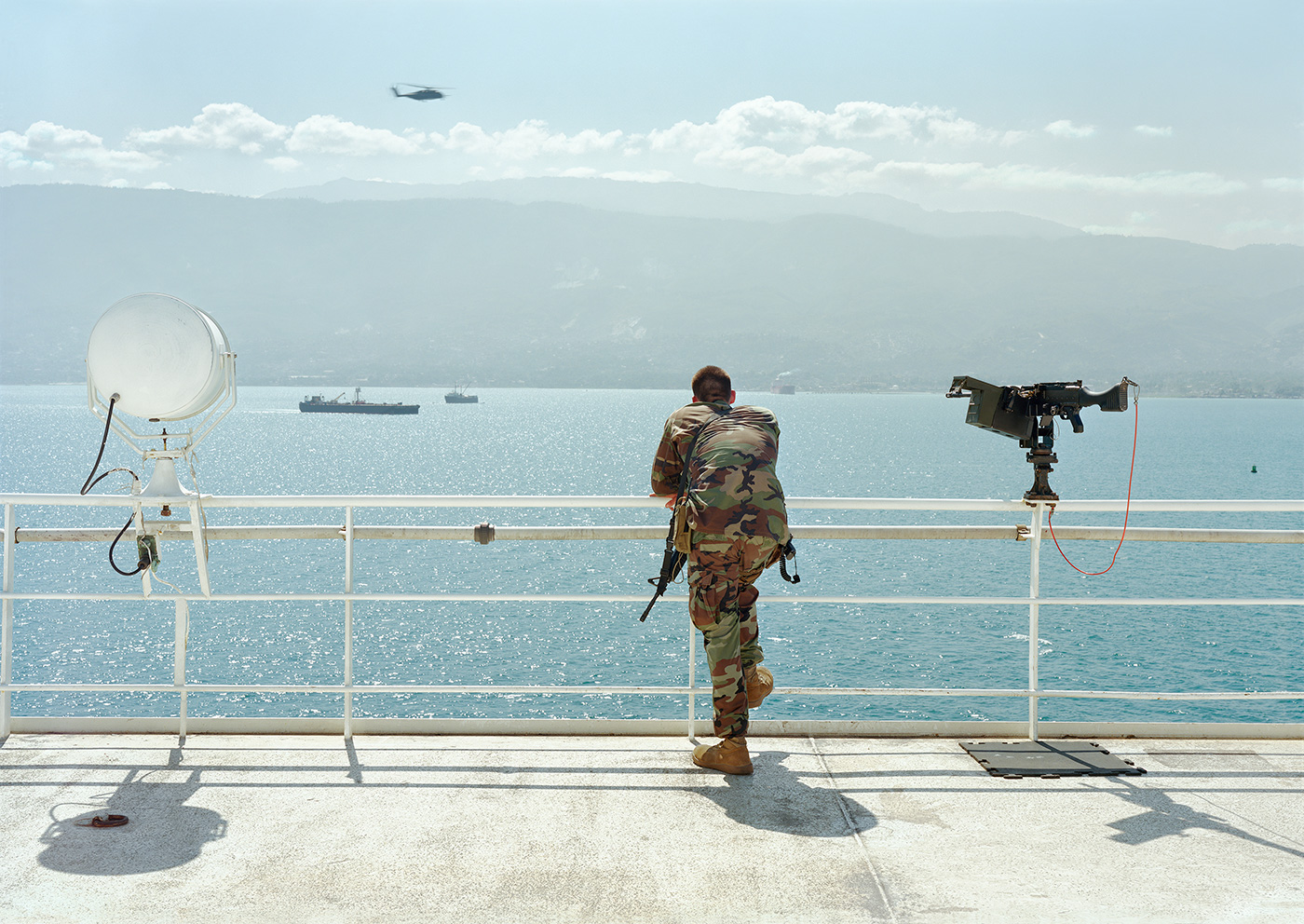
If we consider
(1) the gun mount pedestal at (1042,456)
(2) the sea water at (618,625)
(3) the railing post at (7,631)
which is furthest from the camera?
(2) the sea water at (618,625)

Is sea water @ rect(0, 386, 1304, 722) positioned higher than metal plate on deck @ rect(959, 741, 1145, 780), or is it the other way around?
metal plate on deck @ rect(959, 741, 1145, 780)

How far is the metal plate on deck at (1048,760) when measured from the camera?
4211 millimetres

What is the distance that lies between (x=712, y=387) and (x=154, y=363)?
246 centimetres

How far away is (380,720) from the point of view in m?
4.70

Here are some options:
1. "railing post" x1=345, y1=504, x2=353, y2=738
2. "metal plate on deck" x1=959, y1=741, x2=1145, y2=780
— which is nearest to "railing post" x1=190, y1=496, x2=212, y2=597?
"railing post" x1=345, y1=504, x2=353, y2=738

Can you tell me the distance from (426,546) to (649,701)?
23.3m

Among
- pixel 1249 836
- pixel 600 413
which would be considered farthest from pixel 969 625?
pixel 600 413

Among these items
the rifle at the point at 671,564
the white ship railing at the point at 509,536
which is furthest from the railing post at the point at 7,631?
the rifle at the point at 671,564

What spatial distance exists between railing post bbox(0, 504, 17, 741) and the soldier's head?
2.93 metres

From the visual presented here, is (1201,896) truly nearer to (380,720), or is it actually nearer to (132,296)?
(380,720)

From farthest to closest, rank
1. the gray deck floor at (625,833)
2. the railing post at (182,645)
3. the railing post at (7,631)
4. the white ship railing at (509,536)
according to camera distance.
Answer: the railing post at (182,645) → the white ship railing at (509,536) → the railing post at (7,631) → the gray deck floor at (625,833)

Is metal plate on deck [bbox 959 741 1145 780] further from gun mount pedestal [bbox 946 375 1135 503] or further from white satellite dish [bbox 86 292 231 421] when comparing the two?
white satellite dish [bbox 86 292 231 421]

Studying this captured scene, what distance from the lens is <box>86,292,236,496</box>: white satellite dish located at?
4.17 m

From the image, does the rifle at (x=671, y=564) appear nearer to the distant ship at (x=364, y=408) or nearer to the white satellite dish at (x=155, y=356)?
the white satellite dish at (x=155, y=356)
